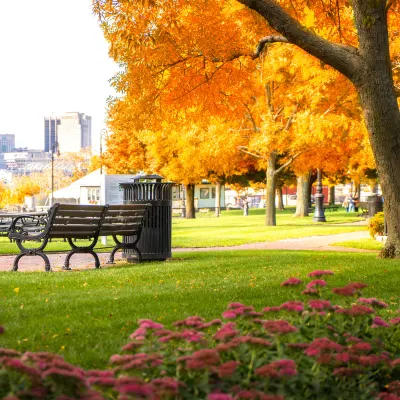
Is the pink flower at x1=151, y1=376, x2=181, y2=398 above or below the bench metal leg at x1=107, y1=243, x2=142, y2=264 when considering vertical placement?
above

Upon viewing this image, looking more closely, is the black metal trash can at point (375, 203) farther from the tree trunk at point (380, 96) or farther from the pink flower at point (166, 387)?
the pink flower at point (166, 387)

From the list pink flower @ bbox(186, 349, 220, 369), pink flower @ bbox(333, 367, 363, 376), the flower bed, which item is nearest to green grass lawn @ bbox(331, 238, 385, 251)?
the flower bed

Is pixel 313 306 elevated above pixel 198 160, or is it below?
below

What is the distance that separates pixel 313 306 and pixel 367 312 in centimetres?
33

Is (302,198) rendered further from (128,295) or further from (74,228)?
(128,295)

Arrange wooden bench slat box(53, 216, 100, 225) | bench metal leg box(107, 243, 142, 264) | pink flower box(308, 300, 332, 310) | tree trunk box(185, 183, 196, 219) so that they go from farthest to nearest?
1. tree trunk box(185, 183, 196, 219)
2. bench metal leg box(107, 243, 142, 264)
3. wooden bench slat box(53, 216, 100, 225)
4. pink flower box(308, 300, 332, 310)

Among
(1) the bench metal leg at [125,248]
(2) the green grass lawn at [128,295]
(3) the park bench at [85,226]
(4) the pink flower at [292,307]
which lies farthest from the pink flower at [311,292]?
(1) the bench metal leg at [125,248]

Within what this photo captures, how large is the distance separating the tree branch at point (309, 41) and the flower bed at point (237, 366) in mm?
7940

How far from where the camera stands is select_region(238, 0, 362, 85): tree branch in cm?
1210

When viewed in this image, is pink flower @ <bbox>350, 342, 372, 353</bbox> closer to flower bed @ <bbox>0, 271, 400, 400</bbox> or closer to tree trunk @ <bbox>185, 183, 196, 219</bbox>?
flower bed @ <bbox>0, 271, 400, 400</bbox>

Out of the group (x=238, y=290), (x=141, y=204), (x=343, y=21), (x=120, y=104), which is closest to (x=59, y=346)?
(x=238, y=290)

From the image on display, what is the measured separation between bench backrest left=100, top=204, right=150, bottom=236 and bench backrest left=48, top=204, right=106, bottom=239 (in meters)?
0.17

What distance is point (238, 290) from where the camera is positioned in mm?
8438

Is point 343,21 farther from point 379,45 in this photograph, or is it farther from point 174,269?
point 174,269
